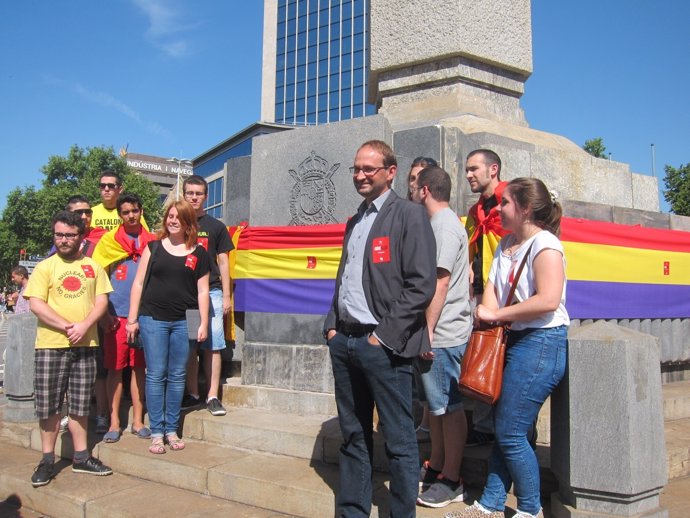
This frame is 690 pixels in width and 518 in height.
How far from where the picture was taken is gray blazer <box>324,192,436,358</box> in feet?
9.70

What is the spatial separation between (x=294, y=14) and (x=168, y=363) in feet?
279

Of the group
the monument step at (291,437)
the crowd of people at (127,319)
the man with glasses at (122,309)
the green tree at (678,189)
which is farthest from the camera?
the green tree at (678,189)

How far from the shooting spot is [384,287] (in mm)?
3084

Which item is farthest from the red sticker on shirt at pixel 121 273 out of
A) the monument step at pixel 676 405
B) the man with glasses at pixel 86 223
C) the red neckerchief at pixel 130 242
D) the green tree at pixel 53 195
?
the green tree at pixel 53 195

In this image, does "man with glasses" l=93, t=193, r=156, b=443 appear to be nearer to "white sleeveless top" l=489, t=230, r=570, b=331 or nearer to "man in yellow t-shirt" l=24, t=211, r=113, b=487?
"man in yellow t-shirt" l=24, t=211, r=113, b=487

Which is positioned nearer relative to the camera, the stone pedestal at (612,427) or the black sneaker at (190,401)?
the stone pedestal at (612,427)

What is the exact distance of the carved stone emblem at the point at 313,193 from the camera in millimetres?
5598

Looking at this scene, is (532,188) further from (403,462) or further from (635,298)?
(635,298)

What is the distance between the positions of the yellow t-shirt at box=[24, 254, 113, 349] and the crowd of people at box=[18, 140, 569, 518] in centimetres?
1

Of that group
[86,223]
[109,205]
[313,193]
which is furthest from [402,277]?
[109,205]

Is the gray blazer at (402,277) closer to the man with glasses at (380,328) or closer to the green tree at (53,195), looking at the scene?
the man with glasses at (380,328)

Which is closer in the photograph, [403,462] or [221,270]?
[403,462]

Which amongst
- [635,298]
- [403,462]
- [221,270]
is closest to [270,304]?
[221,270]

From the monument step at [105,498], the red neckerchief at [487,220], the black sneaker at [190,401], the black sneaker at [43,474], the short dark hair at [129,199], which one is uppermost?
the short dark hair at [129,199]
